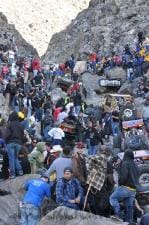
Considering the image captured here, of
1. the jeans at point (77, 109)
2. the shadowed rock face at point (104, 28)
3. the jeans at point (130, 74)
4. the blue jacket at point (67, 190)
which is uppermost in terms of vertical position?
the shadowed rock face at point (104, 28)

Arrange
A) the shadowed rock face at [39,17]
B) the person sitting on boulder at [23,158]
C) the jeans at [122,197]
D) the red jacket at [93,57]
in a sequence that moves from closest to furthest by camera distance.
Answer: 1. the jeans at [122,197]
2. the person sitting on boulder at [23,158]
3. the red jacket at [93,57]
4. the shadowed rock face at [39,17]

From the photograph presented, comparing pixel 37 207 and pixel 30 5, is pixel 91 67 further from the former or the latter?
pixel 30 5

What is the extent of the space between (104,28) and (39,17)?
113ft

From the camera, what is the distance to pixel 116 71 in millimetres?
33781

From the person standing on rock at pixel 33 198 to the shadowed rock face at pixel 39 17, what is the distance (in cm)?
6203

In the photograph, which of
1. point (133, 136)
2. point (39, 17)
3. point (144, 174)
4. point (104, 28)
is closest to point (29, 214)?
point (144, 174)

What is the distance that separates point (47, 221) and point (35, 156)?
3688mm

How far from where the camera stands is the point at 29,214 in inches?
440

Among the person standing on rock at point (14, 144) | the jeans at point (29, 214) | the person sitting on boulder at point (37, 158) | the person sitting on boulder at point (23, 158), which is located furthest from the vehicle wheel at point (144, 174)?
the jeans at point (29, 214)

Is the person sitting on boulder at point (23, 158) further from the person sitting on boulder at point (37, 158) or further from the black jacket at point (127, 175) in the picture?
the black jacket at point (127, 175)

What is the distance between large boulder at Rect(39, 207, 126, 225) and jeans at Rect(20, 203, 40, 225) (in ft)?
0.90

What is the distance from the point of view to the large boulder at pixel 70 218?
1062 cm

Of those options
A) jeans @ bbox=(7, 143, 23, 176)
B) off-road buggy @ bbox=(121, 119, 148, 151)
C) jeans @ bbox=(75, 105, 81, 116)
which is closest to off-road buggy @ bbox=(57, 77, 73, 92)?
jeans @ bbox=(75, 105, 81, 116)

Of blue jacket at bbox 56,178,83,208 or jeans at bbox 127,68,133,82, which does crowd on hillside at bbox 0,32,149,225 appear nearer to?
blue jacket at bbox 56,178,83,208
